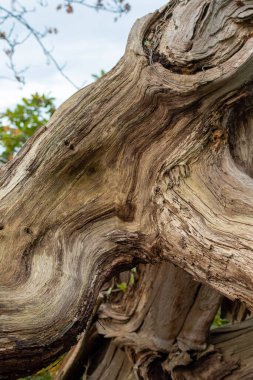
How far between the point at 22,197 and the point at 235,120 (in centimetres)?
101

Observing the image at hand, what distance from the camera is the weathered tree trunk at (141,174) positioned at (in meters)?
2.54

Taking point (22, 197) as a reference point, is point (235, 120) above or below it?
above

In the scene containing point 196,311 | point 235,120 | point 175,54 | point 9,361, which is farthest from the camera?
point 196,311

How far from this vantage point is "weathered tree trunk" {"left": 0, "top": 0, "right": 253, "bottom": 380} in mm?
2545

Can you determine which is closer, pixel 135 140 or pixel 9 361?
pixel 9 361

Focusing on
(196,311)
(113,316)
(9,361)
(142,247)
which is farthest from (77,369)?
(9,361)

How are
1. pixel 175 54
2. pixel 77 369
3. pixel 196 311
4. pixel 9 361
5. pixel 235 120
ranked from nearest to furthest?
pixel 9 361
pixel 175 54
pixel 235 120
pixel 196 311
pixel 77 369

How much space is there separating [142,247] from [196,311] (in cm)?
133

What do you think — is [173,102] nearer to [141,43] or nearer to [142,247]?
[141,43]

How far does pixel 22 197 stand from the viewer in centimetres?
287

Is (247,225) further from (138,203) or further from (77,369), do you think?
(77,369)

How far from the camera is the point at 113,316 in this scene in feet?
13.9

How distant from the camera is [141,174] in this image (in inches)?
114

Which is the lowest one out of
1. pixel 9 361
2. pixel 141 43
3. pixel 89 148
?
pixel 9 361
